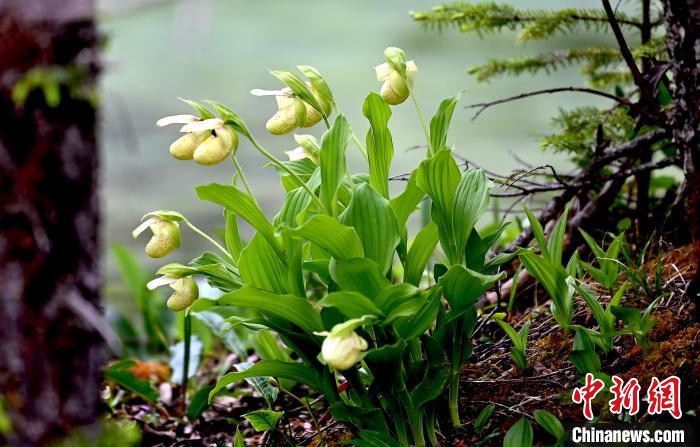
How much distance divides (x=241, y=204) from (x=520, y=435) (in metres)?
0.51

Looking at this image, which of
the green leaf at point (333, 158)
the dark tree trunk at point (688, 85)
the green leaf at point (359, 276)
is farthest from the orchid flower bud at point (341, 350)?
the dark tree trunk at point (688, 85)

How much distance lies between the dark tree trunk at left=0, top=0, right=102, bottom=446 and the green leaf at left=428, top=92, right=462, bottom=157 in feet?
1.66

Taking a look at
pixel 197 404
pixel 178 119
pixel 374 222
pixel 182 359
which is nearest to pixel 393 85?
pixel 374 222

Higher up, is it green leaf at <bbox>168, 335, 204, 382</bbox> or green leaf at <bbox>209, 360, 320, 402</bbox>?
green leaf at <bbox>209, 360, 320, 402</bbox>

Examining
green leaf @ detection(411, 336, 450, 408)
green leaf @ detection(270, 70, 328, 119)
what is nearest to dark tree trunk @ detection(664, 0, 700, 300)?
green leaf @ detection(411, 336, 450, 408)

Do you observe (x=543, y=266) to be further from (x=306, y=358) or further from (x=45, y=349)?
(x=45, y=349)

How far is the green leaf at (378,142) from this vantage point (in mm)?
1187

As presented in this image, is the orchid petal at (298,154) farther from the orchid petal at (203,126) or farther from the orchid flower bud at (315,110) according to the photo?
the orchid petal at (203,126)

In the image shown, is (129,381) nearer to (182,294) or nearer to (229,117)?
(182,294)

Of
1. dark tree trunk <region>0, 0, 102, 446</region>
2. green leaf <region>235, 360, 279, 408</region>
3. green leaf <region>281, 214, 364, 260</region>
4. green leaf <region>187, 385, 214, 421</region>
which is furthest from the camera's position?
green leaf <region>187, 385, 214, 421</region>

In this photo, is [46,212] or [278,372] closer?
[46,212]

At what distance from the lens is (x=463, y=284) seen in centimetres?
111

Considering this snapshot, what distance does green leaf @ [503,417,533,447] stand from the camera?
111 centimetres

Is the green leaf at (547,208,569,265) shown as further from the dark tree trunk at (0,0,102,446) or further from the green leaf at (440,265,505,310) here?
the dark tree trunk at (0,0,102,446)
